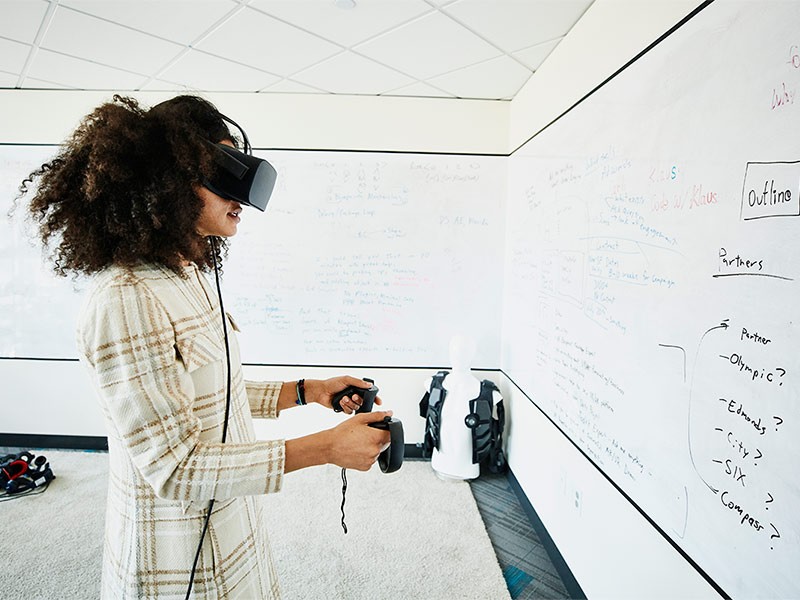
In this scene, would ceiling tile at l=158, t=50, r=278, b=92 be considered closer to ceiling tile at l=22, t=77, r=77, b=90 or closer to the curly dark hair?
ceiling tile at l=22, t=77, r=77, b=90

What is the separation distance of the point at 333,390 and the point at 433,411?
59.3 inches

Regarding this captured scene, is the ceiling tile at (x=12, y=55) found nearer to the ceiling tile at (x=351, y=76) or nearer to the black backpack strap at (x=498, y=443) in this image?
the ceiling tile at (x=351, y=76)

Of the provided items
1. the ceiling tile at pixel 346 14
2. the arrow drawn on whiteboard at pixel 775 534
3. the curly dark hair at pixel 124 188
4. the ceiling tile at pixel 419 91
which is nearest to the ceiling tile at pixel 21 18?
the ceiling tile at pixel 346 14

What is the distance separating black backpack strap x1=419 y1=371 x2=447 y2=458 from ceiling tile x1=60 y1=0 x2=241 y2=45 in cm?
211

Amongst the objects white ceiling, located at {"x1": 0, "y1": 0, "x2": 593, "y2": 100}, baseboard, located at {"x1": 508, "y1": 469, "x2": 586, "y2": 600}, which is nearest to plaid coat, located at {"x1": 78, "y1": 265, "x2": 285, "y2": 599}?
baseboard, located at {"x1": 508, "y1": 469, "x2": 586, "y2": 600}

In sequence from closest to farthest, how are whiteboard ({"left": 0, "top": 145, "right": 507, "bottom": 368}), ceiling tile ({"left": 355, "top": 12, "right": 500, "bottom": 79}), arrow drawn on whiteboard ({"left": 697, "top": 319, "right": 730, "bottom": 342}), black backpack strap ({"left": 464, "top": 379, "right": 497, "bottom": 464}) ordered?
arrow drawn on whiteboard ({"left": 697, "top": 319, "right": 730, "bottom": 342}) → ceiling tile ({"left": 355, "top": 12, "right": 500, "bottom": 79}) → black backpack strap ({"left": 464, "top": 379, "right": 497, "bottom": 464}) → whiteboard ({"left": 0, "top": 145, "right": 507, "bottom": 368})

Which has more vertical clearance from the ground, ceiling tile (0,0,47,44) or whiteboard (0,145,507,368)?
ceiling tile (0,0,47,44)

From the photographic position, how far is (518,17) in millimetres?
1735

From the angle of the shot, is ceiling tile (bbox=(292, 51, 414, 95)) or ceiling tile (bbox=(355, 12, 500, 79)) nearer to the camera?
ceiling tile (bbox=(355, 12, 500, 79))

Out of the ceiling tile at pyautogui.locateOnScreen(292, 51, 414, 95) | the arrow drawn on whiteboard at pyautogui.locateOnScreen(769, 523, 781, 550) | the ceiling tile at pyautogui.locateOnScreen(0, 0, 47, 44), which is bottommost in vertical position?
the arrow drawn on whiteboard at pyautogui.locateOnScreen(769, 523, 781, 550)

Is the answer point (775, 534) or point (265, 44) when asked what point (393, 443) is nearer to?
point (775, 534)

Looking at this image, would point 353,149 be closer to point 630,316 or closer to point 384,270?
point 384,270

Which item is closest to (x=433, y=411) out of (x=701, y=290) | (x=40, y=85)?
(x=701, y=290)

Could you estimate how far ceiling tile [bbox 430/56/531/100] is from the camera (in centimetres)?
221
